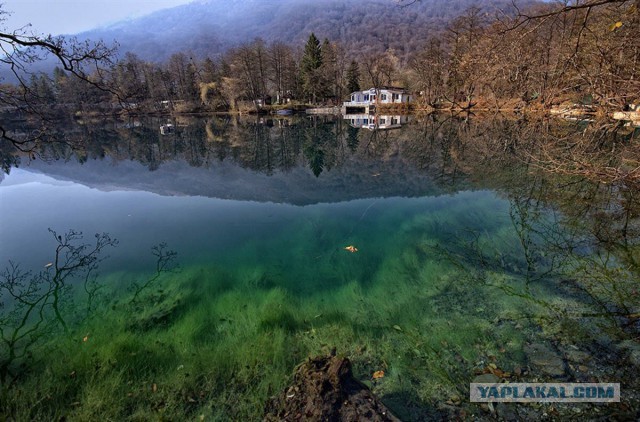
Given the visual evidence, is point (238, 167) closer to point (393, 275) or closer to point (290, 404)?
point (393, 275)

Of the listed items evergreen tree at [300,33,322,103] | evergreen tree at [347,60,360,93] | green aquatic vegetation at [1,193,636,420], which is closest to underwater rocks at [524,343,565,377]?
green aquatic vegetation at [1,193,636,420]

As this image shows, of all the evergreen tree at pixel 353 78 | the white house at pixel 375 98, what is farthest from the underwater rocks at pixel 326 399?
the evergreen tree at pixel 353 78

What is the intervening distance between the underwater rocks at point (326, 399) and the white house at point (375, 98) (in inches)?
2493

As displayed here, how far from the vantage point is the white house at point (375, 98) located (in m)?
62.6

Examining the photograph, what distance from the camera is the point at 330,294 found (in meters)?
6.08

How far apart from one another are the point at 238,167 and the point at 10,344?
47.4 feet

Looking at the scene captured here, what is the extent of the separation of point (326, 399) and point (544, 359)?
10.1ft

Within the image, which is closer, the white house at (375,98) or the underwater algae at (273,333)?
the underwater algae at (273,333)

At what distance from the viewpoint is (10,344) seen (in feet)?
15.8

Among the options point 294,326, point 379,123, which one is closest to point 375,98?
point 379,123

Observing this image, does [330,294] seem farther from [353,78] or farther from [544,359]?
[353,78]

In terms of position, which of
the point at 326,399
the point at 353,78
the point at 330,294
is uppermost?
the point at 353,78

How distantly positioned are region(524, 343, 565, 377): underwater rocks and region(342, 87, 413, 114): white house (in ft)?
204

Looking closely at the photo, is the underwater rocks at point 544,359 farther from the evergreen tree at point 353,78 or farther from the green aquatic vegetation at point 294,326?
the evergreen tree at point 353,78
